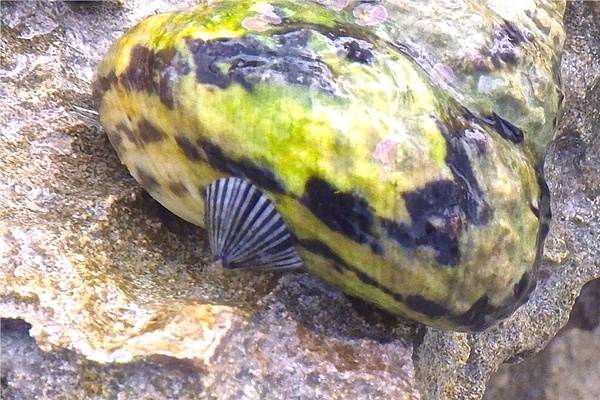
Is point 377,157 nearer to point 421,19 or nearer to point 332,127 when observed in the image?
point 332,127

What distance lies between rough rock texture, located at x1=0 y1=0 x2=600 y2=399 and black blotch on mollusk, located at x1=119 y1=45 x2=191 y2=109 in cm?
32

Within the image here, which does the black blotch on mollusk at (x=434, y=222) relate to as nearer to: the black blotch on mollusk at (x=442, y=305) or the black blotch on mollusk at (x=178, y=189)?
the black blotch on mollusk at (x=442, y=305)

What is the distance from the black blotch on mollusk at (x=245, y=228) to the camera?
135cm

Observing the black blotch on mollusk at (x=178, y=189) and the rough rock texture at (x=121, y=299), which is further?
the black blotch on mollusk at (x=178, y=189)

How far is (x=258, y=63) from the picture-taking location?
4.43 ft

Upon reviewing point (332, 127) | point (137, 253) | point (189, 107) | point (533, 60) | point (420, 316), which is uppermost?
point (533, 60)

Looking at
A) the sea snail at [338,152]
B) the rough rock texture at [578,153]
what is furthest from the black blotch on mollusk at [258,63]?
the rough rock texture at [578,153]

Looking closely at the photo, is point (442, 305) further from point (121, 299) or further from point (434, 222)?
point (121, 299)

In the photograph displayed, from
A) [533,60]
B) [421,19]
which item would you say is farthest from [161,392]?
[533,60]

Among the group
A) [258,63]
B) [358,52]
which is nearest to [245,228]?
[258,63]

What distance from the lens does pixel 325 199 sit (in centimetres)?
131

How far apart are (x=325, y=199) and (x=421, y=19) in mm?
563

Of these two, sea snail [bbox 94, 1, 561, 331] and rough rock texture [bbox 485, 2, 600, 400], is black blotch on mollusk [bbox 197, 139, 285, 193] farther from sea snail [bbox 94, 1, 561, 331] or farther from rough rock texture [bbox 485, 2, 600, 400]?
rough rock texture [bbox 485, 2, 600, 400]

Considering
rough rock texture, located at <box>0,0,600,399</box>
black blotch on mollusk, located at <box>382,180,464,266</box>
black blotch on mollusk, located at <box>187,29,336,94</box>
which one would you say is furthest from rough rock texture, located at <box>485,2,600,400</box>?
black blotch on mollusk, located at <box>187,29,336,94</box>
